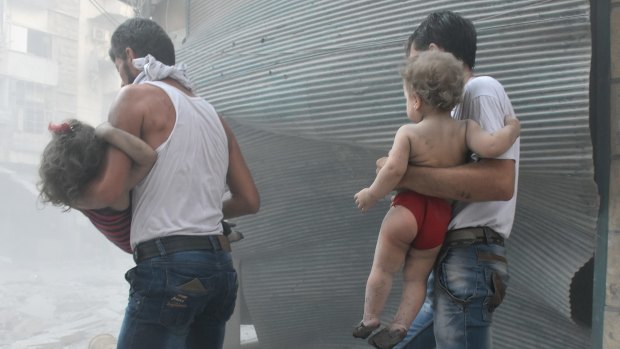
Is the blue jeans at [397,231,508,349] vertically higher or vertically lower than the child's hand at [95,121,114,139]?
lower

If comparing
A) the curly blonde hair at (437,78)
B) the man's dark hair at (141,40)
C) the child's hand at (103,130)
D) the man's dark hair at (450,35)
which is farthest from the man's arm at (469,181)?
the man's dark hair at (141,40)

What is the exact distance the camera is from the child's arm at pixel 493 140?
5.89 feet

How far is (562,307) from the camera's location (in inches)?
113

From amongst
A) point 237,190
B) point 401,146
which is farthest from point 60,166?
point 401,146

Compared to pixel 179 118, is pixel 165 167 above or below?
below

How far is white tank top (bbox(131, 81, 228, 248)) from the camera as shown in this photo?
202cm

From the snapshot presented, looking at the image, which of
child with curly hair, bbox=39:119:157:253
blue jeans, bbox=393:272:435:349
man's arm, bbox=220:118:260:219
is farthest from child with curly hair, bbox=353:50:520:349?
child with curly hair, bbox=39:119:157:253

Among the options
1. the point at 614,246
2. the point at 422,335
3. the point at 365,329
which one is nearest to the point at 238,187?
the point at 365,329

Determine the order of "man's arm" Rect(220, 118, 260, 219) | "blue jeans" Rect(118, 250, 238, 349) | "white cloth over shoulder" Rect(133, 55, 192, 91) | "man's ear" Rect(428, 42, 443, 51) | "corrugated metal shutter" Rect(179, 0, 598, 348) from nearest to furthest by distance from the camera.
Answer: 1. "blue jeans" Rect(118, 250, 238, 349)
2. "man's ear" Rect(428, 42, 443, 51)
3. "white cloth over shoulder" Rect(133, 55, 192, 91)
4. "man's arm" Rect(220, 118, 260, 219)
5. "corrugated metal shutter" Rect(179, 0, 598, 348)

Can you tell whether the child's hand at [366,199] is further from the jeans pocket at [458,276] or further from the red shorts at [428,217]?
the jeans pocket at [458,276]

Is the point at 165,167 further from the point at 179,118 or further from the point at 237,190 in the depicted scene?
the point at 237,190

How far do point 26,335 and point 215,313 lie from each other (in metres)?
9.86

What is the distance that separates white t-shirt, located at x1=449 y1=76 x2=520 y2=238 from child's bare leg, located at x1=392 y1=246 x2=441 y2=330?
0.44 ft

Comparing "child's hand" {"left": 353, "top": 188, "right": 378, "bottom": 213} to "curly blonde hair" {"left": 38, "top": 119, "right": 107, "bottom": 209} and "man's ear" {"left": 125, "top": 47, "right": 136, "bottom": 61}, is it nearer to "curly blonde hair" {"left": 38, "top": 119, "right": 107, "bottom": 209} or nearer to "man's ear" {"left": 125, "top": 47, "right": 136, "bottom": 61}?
"curly blonde hair" {"left": 38, "top": 119, "right": 107, "bottom": 209}
